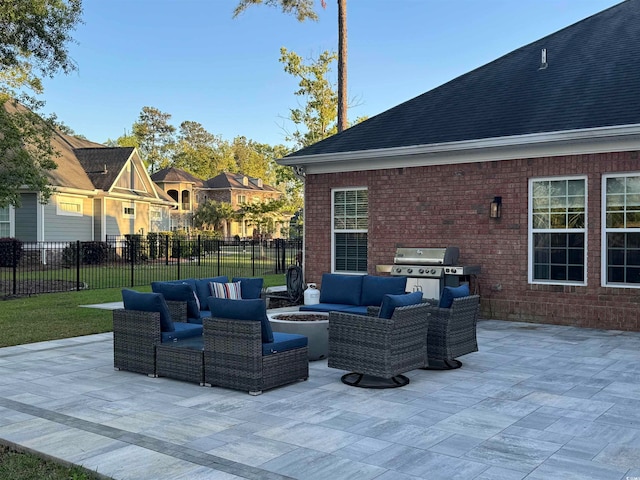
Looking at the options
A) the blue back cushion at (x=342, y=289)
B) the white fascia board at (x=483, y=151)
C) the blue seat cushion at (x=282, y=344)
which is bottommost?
the blue seat cushion at (x=282, y=344)

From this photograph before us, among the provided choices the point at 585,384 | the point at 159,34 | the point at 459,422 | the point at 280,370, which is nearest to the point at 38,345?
the point at 280,370

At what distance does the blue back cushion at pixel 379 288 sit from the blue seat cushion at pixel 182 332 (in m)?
2.63

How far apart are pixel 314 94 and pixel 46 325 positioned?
16714 millimetres

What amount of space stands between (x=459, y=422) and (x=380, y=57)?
21.1m

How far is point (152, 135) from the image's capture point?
208 feet

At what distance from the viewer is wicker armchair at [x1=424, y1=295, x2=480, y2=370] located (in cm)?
644

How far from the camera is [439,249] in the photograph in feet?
35.1

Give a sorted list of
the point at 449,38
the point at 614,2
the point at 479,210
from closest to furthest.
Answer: the point at 479,210 < the point at 614,2 < the point at 449,38

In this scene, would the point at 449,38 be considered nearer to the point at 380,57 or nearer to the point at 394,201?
the point at 380,57

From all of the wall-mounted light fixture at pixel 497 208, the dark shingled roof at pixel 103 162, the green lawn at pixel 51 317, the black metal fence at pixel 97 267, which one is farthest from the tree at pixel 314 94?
the wall-mounted light fixture at pixel 497 208

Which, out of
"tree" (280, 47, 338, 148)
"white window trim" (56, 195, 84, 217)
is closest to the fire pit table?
"tree" (280, 47, 338, 148)

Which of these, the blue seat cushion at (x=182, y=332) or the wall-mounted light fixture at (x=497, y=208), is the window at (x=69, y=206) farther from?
the blue seat cushion at (x=182, y=332)

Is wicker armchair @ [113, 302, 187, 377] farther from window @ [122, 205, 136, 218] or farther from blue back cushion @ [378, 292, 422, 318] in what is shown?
window @ [122, 205, 136, 218]

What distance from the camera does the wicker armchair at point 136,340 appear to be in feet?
20.6
